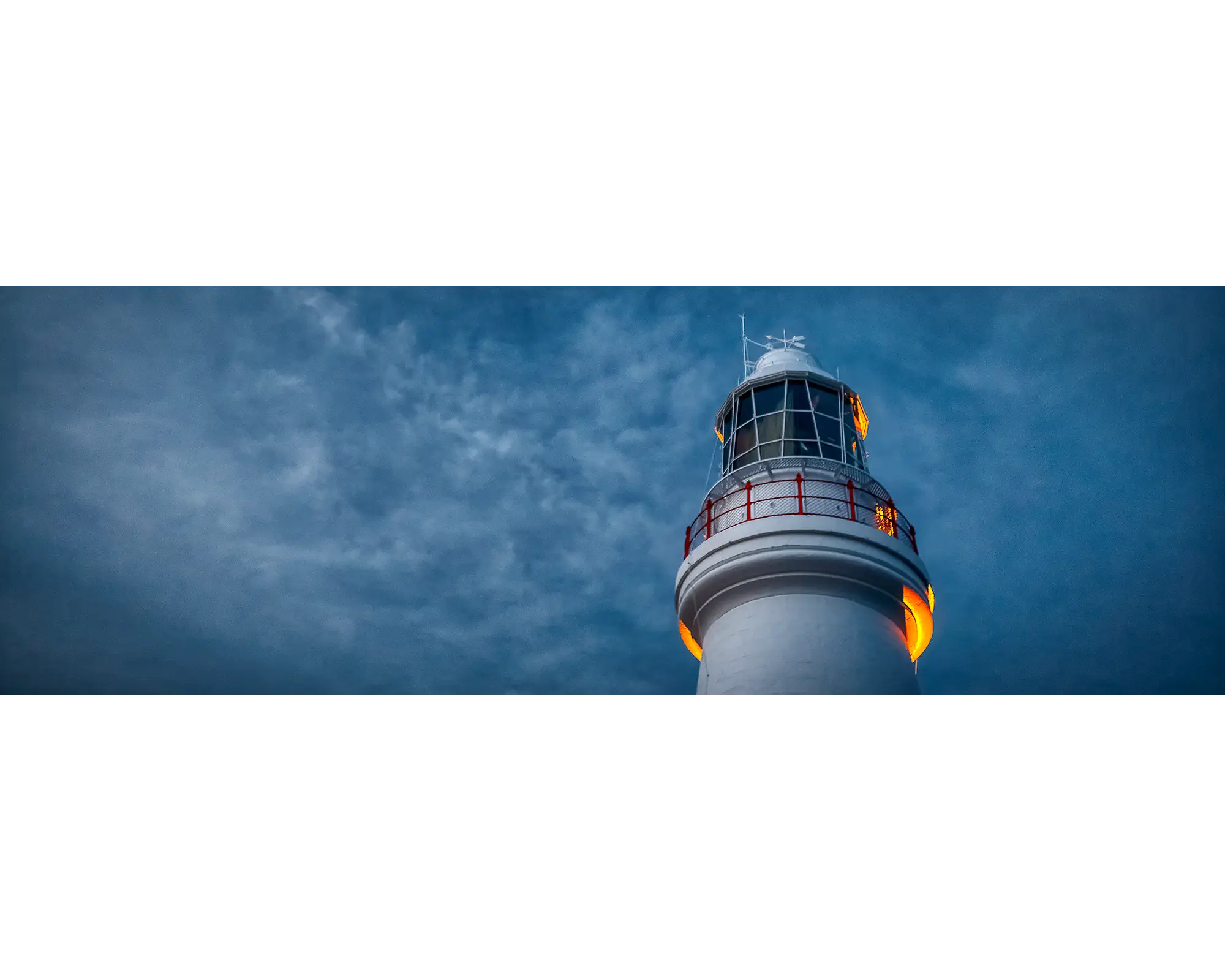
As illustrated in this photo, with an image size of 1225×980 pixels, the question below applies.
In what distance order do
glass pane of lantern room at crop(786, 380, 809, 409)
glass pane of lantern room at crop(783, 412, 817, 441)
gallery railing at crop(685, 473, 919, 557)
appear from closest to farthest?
gallery railing at crop(685, 473, 919, 557)
glass pane of lantern room at crop(783, 412, 817, 441)
glass pane of lantern room at crop(786, 380, 809, 409)

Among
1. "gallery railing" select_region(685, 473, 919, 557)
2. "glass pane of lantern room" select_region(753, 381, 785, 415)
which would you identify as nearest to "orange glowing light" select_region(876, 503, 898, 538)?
"gallery railing" select_region(685, 473, 919, 557)

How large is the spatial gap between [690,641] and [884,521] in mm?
2121

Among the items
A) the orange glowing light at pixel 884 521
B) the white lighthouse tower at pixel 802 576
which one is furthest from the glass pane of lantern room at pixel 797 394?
the orange glowing light at pixel 884 521

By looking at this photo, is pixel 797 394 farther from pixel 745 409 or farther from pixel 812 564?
pixel 812 564

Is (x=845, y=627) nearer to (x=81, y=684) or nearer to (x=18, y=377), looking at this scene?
(x=81, y=684)

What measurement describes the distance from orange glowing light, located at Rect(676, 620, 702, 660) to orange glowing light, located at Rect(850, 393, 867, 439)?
2.70 meters

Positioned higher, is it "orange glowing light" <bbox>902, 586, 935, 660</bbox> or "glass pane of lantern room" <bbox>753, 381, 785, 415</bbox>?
"glass pane of lantern room" <bbox>753, 381, 785, 415</bbox>

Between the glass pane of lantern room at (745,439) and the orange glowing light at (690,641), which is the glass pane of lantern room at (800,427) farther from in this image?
the orange glowing light at (690,641)

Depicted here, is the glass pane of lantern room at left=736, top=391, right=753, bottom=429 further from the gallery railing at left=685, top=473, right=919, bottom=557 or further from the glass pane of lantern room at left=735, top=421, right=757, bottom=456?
the gallery railing at left=685, top=473, right=919, bottom=557

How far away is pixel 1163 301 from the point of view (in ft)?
19.8

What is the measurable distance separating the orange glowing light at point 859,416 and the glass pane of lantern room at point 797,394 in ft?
2.07

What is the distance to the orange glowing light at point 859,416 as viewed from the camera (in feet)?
27.5

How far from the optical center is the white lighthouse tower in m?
6.39

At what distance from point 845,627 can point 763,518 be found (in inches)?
43.5
